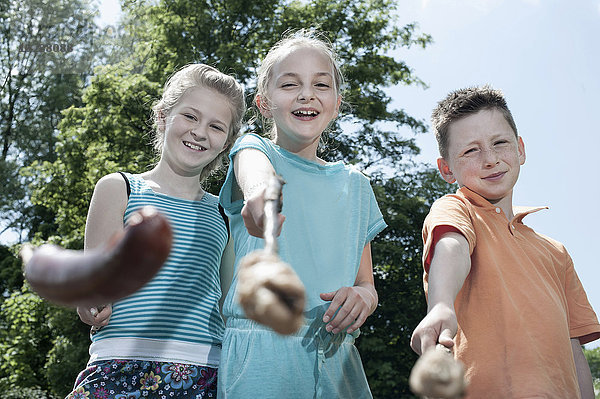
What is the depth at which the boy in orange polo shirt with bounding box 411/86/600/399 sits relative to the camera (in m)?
1.85

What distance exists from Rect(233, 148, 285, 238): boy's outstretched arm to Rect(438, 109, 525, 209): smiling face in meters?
0.88

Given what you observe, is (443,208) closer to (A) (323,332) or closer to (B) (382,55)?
(A) (323,332)

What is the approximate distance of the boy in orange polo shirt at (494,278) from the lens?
6.06 ft

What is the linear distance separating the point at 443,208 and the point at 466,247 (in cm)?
20

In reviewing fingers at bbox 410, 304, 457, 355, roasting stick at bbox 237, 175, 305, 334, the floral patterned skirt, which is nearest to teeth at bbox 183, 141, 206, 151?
the floral patterned skirt

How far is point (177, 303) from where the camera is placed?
2488 millimetres

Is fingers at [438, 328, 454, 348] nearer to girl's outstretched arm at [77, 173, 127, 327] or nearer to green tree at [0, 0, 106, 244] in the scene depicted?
girl's outstretched arm at [77, 173, 127, 327]

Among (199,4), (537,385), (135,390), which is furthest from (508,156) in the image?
(199,4)

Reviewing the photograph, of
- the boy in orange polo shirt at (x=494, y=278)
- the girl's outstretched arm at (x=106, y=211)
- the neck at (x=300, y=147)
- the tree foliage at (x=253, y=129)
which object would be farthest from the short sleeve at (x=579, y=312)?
the tree foliage at (x=253, y=129)

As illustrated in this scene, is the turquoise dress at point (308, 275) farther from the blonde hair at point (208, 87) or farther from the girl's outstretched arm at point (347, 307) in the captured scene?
the blonde hair at point (208, 87)

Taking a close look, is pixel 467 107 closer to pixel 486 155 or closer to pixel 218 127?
pixel 486 155

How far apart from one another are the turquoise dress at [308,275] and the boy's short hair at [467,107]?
0.38 meters

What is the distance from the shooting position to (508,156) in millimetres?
2355

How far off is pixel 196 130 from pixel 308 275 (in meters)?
0.98
